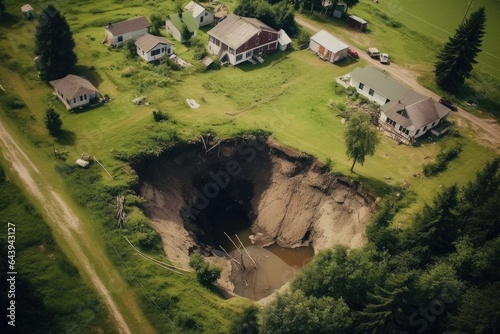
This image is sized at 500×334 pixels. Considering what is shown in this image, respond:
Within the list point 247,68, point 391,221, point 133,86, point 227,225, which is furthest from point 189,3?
point 391,221

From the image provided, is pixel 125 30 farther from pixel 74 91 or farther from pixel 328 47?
pixel 328 47

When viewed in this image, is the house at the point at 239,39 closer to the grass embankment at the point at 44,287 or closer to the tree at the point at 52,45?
the tree at the point at 52,45

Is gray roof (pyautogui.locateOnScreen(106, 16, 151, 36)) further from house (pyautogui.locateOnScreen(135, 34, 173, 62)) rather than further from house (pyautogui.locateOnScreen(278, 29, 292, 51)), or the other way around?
house (pyautogui.locateOnScreen(278, 29, 292, 51))

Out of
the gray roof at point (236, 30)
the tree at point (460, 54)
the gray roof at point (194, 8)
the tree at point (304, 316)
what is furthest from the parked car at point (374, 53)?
the tree at point (304, 316)

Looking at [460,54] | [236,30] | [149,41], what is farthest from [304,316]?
[460,54]

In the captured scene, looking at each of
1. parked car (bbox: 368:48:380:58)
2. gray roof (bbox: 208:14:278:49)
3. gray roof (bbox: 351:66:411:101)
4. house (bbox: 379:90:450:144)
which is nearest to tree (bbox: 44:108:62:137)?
gray roof (bbox: 208:14:278:49)

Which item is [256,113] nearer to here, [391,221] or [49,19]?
[391,221]
